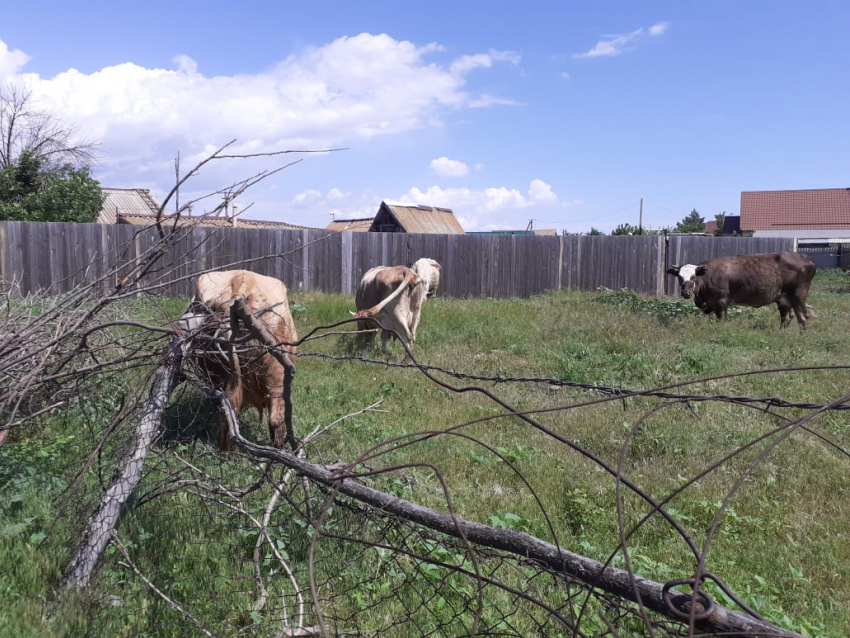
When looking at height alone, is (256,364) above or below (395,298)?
below

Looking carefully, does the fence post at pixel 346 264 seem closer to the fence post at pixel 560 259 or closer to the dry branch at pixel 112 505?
the fence post at pixel 560 259

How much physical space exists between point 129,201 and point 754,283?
31137 millimetres

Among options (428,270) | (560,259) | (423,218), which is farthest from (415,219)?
(428,270)

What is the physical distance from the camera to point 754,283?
13.7 m

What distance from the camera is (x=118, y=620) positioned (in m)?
2.79

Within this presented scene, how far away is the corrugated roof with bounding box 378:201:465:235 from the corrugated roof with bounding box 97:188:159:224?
11.8 m

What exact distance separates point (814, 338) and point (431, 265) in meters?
7.31

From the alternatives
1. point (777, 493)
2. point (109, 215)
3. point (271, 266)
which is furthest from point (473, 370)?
point (109, 215)

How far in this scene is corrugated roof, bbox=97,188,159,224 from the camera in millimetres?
32609

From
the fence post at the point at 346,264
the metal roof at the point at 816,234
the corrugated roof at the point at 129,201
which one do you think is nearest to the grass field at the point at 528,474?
the fence post at the point at 346,264

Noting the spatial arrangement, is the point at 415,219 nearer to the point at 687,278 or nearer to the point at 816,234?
the point at 687,278

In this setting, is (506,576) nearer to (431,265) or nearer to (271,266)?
(431,265)

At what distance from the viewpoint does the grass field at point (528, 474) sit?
3.12 meters

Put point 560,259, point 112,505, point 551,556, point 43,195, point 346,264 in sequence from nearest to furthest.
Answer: point 551,556 < point 112,505 < point 346,264 < point 560,259 < point 43,195
